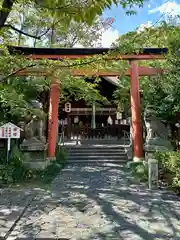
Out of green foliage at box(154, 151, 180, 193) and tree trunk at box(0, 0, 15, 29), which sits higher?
tree trunk at box(0, 0, 15, 29)

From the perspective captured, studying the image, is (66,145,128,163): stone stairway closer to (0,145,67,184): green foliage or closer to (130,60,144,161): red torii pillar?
(130,60,144,161): red torii pillar

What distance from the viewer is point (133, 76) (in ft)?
41.0

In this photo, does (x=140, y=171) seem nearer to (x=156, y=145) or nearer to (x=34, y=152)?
(x=156, y=145)

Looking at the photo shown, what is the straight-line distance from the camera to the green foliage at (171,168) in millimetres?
7352

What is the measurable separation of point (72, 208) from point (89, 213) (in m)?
0.55

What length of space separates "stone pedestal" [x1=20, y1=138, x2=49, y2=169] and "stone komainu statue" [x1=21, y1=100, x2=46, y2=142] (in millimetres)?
212

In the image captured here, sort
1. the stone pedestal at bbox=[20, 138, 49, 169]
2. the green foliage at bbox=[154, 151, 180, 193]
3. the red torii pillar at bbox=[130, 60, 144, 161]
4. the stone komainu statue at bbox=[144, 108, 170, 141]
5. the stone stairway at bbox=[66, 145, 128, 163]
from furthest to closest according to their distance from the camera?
the stone stairway at bbox=[66, 145, 128, 163] < the red torii pillar at bbox=[130, 60, 144, 161] < the stone komainu statue at bbox=[144, 108, 170, 141] < the stone pedestal at bbox=[20, 138, 49, 169] < the green foliage at bbox=[154, 151, 180, 193]

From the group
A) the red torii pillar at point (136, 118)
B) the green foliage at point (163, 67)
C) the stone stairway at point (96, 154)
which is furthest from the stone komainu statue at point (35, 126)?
the green foliage at point (163, 67)

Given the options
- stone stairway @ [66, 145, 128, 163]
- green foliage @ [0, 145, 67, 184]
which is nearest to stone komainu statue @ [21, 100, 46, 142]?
green foliage @ [0, 145, 67, 184]

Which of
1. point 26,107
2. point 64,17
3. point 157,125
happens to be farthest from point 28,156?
point 64,17

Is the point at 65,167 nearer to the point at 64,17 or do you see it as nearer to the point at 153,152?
the point at 153,152

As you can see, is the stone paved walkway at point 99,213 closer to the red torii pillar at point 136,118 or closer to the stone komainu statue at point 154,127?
the stone komainu statue at point 154,127

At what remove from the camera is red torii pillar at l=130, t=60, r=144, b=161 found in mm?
12055

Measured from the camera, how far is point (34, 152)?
11117 mm
